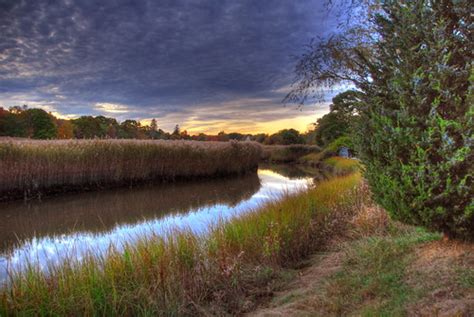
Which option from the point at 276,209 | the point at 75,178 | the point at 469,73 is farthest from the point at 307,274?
the point at 75,178

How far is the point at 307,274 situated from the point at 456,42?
2985mm

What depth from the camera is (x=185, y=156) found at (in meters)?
17.3

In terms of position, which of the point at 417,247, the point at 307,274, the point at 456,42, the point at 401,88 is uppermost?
the point at 456,42

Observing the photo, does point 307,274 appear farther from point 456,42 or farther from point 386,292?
point 456,42

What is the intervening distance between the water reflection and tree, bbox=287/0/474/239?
296 centimetres

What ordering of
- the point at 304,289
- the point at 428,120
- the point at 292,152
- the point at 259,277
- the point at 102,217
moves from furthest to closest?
the point at 292,152 → the point at 102,217 → the point at 259,277 → the point at 304,289 → the point at 428,120

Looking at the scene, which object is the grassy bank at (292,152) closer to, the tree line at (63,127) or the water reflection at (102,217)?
the tree line at (63,127)

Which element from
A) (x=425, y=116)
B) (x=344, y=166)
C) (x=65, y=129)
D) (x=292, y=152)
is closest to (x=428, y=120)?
(x=425, y=116)

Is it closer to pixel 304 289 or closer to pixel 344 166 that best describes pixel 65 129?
pixel 344 166

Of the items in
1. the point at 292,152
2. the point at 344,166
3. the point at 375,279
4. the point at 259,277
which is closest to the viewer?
the point at 375,279

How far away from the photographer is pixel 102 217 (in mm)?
8461

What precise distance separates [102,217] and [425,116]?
303 inches

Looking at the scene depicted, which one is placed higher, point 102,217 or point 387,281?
point 387,281

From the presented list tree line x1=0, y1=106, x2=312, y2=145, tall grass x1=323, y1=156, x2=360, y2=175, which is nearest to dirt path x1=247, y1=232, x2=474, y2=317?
tall grass x1=323, y1=156, x2=360, y2=175
